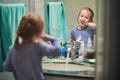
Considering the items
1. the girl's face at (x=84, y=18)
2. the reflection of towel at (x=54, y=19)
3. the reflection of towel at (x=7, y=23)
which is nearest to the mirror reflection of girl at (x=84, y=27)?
the girl's face at (x=84, y=18)

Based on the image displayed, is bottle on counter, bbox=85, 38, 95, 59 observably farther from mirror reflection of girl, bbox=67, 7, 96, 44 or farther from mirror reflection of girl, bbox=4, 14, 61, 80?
mirror reflection of girl, bbox=4, 14, 61, 80

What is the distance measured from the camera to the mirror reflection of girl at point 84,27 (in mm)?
1711

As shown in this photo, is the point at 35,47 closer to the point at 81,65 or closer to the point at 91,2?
the point at 81,65

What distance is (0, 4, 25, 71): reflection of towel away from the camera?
1.84 m

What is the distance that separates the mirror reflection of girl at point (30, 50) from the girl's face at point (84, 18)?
25.5 inches

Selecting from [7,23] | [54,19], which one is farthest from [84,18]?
[7,23]

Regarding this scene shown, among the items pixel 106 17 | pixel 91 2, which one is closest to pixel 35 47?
pixel 106 17

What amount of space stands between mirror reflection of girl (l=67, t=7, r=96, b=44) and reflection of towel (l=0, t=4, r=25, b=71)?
1.62 ft

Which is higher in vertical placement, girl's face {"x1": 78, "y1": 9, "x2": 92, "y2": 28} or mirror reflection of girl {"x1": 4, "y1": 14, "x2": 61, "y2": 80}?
girl's face {"x1": 78, "y1": 9, "x2": 92, "y2": 28}

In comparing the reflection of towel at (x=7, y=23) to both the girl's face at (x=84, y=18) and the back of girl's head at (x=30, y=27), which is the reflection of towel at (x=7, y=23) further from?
the back of girl's head at (x=30, y=27)

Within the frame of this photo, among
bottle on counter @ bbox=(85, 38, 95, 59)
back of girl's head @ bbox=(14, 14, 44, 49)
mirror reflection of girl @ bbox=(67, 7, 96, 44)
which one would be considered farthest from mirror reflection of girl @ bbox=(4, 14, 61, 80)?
mirror reflection of girl @ bbox=(67, 7, 96, 44)

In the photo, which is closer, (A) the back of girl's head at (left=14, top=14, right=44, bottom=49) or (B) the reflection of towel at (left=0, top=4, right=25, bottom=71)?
(A) the back of girl's head at (left=14, top=14, right=44, bottom=49)

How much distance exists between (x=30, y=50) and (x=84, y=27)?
74 cm

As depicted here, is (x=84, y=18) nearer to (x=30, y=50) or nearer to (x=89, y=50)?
(x=89, y=50)
